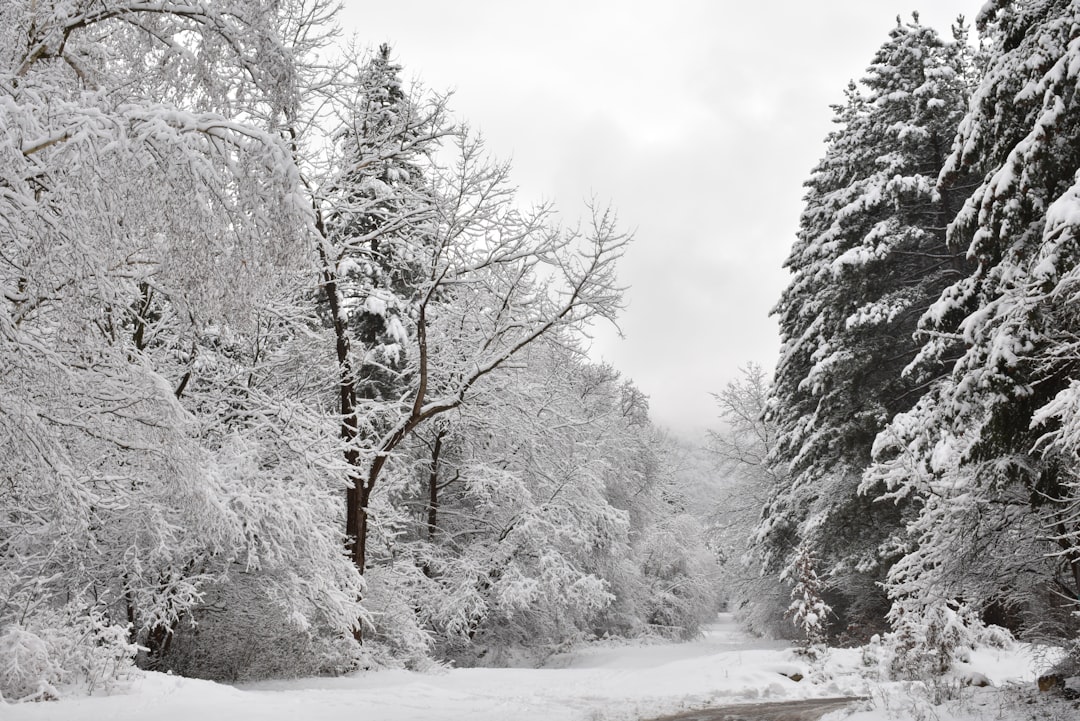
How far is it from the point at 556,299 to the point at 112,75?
800 centimetres

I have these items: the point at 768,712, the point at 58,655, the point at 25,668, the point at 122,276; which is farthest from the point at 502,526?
the point at 122,276

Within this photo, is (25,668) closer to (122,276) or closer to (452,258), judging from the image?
(122,276)

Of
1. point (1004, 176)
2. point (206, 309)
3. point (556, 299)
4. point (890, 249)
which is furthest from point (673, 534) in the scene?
point (206, 309)

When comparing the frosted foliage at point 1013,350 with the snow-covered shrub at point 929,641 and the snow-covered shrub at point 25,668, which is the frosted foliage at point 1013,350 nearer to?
the snow-covered shrub at point 929,641

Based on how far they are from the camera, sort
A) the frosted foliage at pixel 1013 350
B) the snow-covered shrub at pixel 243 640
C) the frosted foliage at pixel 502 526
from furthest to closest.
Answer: the frosted foliage at pixel 502 526, the snow-covered shrub at pixel 243 640, the frosted foliage at pixel 1013 350

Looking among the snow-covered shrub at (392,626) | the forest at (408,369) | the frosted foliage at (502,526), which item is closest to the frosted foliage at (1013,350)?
the forest at (408,369)

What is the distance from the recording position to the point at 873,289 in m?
16.8

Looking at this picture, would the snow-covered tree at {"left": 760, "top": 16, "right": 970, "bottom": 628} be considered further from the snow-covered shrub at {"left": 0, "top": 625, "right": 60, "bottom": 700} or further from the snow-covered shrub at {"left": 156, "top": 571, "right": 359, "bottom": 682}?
the snow-covered shrub at {"left": 0, "top": 625, "right": 60, "bottom": 700}

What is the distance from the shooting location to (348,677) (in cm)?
1069

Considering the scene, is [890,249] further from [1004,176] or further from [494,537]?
[494,537]

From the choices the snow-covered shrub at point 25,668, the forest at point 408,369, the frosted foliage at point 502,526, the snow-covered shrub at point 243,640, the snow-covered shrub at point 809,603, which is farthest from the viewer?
the frosted foliage at point 502,526

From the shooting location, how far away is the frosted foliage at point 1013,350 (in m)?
6.22

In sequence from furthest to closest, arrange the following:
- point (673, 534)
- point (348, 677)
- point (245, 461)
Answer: point (673, 534)
point (348, 677)
point (245, 461)

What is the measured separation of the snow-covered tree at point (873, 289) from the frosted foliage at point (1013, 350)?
706cm
